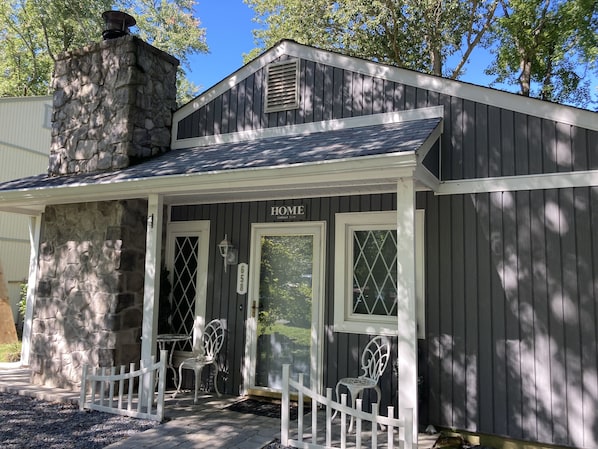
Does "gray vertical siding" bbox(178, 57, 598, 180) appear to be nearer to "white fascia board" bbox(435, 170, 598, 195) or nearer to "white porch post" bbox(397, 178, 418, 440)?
"white fascia board" bbox(435, 170, 598, 195)

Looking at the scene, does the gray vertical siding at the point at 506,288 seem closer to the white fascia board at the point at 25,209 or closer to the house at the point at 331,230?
the house at the point at 331,230

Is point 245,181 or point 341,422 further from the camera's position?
point 245,181

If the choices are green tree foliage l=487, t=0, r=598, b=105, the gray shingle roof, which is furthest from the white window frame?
green tree foliage l=487, t=0, r=598, b=105

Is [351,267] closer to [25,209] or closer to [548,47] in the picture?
[25,209]

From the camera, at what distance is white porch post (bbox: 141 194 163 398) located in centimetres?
489

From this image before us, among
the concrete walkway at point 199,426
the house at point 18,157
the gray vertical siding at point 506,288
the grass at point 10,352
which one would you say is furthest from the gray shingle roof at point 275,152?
the house at point 18,157

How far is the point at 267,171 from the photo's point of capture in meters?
4.23

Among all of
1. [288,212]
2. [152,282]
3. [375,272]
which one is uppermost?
[288,212]

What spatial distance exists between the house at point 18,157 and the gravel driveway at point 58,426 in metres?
9.13

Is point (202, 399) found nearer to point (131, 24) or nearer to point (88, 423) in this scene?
point (88, 423)

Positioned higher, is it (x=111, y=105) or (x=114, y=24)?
(x=114, y=24)

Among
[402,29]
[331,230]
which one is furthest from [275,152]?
[402,29]

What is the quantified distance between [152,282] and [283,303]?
4.96 feet

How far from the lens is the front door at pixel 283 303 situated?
5.31m
